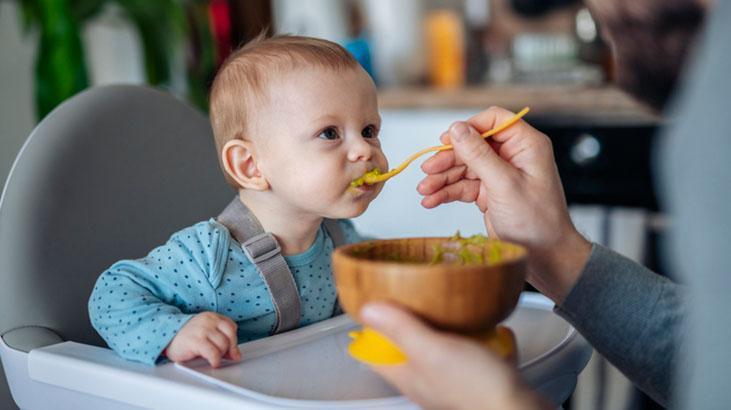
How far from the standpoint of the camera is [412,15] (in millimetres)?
2627

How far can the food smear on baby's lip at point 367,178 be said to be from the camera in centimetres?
94

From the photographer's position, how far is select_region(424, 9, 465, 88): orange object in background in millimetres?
2611

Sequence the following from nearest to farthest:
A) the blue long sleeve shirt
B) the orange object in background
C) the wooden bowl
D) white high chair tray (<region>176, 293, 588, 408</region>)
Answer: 1. the wooden bowl
2. white high chair tray (<region>176, 293, 588, 408</region>)
3. the blue long sleeve shirt
4. the orange object in background

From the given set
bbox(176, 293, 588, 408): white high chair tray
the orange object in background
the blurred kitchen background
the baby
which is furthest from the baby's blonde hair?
the orange object in background

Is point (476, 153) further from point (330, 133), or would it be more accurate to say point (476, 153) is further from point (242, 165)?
point (242, 165)

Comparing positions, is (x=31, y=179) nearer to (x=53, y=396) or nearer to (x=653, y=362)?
(x=53, y=396)

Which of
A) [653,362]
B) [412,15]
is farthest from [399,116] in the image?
[653,362]

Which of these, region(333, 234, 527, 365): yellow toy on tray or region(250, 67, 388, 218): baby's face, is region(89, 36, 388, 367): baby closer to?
region(250, 67, 388, 218): baby's face

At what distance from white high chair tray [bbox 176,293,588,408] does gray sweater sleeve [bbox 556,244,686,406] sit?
0.03 m

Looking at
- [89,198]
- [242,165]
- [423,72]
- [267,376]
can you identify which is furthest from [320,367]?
[423,72]

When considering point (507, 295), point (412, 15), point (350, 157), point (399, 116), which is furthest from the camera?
point (412, 15)

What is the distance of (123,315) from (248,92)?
0.29 meters

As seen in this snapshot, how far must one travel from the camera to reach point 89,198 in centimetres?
104

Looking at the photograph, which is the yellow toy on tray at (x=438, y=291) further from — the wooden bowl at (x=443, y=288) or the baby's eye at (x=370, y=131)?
the baby's eye at (x=370, y=131)
